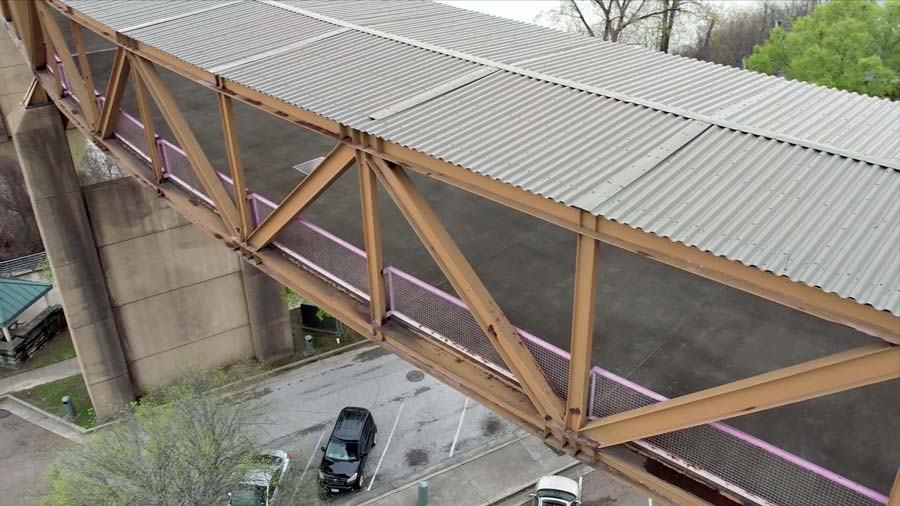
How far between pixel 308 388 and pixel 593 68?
1788 centimetres

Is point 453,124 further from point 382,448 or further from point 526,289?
point 382,448

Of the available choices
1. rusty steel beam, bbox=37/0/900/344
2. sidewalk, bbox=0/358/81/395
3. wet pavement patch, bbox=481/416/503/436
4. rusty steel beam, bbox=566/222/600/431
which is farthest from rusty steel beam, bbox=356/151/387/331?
sidewalk, bbox=0/358/81/395

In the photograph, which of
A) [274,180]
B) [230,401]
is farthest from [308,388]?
[274,180]

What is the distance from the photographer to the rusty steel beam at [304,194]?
10.8 m

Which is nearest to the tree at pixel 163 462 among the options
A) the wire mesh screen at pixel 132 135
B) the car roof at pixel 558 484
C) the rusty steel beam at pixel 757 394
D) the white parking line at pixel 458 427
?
the white parking line at pixel 458 427

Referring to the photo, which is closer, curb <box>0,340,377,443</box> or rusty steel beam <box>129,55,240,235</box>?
rusty steel beam <box>129,55,240,235</box>

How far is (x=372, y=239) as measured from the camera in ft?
35.9

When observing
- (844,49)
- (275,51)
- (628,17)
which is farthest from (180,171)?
(628,17)

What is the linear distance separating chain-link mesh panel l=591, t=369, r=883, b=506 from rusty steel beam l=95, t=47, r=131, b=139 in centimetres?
1232

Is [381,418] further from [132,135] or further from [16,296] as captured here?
[16,296]

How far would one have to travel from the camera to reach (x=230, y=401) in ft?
77.9

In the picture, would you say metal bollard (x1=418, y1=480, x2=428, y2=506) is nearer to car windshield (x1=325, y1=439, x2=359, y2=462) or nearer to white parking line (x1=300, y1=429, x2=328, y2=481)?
car windshield (x1=325, y1=439, x2=359, y2=462)

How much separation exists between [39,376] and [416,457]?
50.2 ft

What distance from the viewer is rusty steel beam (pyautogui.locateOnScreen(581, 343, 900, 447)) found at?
649cm
